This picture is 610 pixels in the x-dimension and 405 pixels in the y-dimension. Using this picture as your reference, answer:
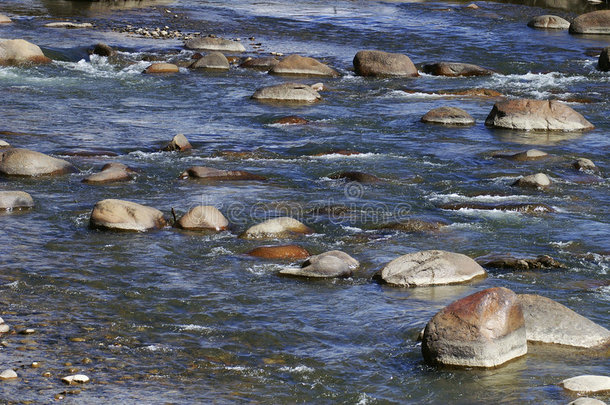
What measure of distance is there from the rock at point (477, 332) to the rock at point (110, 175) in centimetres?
634

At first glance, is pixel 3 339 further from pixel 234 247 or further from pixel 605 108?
→ pixel 605 108

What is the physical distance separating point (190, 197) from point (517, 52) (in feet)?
44.8

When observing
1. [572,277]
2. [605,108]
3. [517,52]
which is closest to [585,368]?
[572,277]

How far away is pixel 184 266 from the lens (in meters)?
A: 9.30

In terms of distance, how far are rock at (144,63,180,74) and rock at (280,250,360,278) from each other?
12.0 metres

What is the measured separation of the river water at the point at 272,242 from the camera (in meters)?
6.93

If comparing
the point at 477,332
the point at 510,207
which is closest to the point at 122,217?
the point at 510,207

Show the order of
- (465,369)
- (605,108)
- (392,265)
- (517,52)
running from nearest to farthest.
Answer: (465,369) < (392,265) < (605,108) < (517,52)

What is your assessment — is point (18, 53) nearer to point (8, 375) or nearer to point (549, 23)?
point (549, 23)

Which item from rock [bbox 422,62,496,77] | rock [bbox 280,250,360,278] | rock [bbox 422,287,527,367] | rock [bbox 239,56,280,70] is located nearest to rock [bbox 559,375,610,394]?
rock [bbox 422,287,527,367]

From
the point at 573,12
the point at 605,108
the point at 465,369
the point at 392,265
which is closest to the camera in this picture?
the point at 465,369

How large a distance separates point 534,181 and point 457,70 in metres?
8.91

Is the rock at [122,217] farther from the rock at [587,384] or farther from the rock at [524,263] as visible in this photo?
the rock at [587,384]

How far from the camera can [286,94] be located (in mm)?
17969
